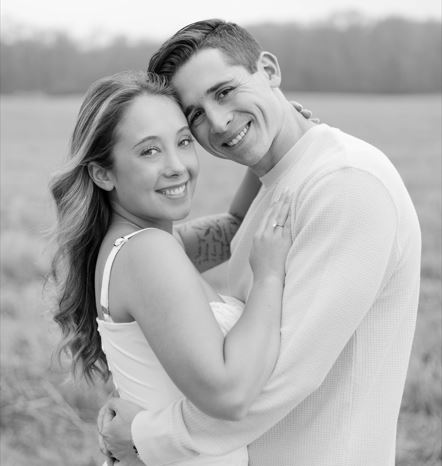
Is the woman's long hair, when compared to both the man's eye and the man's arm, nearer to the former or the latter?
the man's eye

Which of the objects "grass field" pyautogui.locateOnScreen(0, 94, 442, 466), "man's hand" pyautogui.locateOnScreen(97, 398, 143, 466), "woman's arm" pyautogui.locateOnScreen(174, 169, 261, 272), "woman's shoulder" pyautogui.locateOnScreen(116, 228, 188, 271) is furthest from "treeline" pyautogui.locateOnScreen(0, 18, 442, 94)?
"woman's shoulder" pyautogui.locateOnScreen(116, 228, 188, 271)

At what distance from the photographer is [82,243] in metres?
2.48

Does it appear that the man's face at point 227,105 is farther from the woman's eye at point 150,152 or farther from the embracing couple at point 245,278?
the woman's eye at point 150,152

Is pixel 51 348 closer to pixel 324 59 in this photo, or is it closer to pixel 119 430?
pixel 119 430

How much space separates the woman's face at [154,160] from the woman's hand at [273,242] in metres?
0.29

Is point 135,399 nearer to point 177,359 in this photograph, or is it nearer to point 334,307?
point 177,359

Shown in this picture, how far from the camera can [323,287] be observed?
2031 millimetres

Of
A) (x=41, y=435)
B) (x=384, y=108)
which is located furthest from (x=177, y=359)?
(x=384, y=108)

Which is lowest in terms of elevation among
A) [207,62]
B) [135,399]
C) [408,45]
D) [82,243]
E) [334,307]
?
[408,45]

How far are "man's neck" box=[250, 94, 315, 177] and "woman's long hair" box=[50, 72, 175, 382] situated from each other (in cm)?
38

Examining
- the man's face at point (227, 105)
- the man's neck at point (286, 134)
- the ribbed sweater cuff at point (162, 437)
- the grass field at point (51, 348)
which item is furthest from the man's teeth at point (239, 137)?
the ribbed sweater cuff at point (162, 437)

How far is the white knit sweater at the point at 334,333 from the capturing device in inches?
80.3

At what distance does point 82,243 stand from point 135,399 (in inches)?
21.0

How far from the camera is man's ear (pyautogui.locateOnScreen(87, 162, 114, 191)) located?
2.43m
